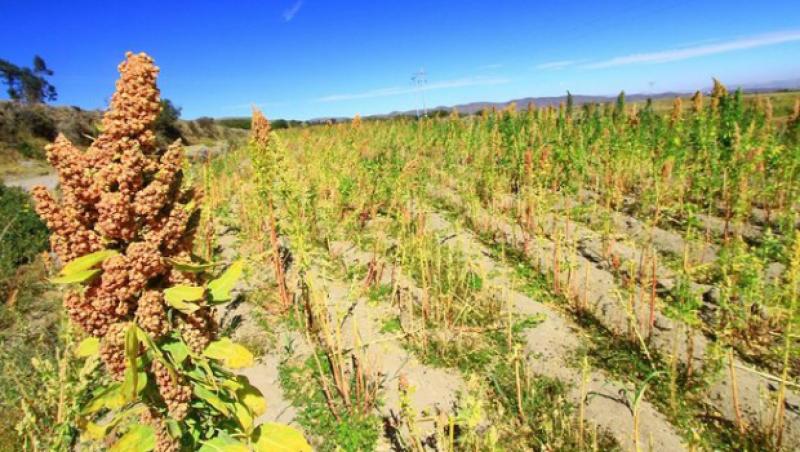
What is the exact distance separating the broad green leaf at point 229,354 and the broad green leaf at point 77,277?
49cm

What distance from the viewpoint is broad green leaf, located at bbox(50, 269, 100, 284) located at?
4.43ft

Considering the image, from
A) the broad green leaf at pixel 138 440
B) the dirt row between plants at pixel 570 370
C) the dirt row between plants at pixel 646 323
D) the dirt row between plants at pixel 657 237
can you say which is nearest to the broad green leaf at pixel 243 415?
the broad green leaf at pixel 138 440

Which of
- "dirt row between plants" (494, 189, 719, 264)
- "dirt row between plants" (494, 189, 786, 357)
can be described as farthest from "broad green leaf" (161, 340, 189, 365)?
"dirt row between plants" (494, 189, 719, 264)

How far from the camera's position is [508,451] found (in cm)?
283

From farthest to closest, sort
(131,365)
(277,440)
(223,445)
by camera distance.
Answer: (277,440), (223,445), (131,365)

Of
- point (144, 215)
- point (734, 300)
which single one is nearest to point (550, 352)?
point (734, 300)

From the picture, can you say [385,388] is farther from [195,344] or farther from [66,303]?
[66,303]

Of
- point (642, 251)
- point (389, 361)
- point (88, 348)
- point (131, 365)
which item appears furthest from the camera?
point (642, 251)

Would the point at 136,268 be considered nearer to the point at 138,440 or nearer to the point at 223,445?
the point at 138,440

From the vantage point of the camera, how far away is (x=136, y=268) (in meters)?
1.47

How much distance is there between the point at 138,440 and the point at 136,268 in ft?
2.29

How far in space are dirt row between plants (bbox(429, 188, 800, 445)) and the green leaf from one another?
9.28 ft

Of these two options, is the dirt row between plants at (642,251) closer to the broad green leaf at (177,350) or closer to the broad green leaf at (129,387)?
the broad green leaf at (177,350)

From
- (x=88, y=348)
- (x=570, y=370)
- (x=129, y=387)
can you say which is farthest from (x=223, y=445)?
(x=570, y=370)
